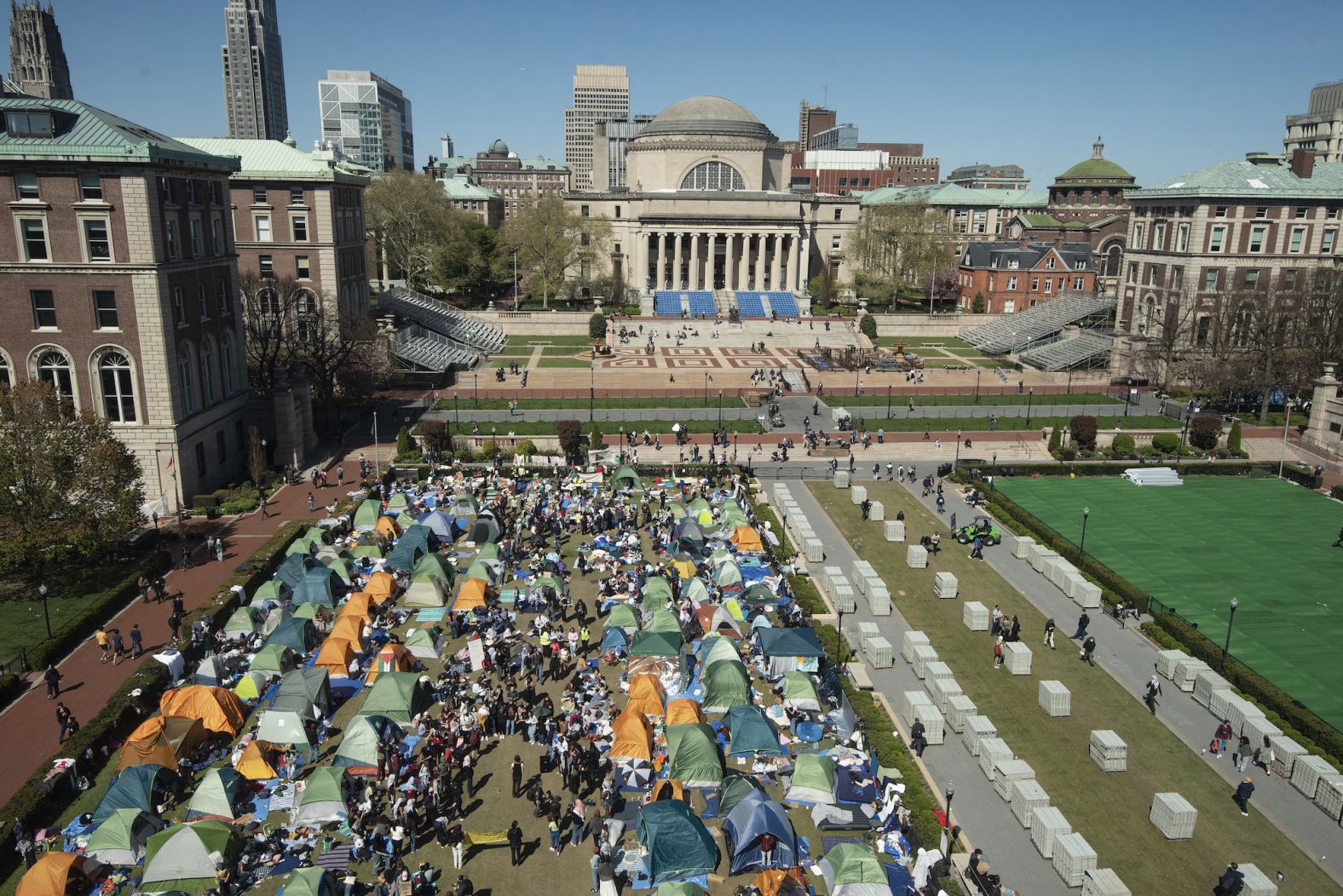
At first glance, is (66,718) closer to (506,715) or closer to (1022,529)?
(506,715)

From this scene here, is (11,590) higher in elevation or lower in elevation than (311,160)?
lower

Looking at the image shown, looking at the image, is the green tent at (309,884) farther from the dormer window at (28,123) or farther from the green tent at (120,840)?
the dormer window at (28,123)

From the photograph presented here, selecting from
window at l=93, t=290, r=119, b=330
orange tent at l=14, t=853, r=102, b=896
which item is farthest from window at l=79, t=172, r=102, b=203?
orange tent at l=14, t=853, r=102, b=896

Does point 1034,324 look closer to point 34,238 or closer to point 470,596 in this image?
point 470,596

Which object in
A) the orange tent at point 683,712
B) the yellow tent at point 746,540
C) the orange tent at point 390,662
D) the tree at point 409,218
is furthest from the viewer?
the tree at point 409,218

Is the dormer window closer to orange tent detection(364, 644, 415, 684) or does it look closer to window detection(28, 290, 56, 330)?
window detection(28, 290, 56, 330)

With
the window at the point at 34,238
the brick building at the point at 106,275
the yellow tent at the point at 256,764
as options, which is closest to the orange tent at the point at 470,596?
the yellow tent at the point at 256,764

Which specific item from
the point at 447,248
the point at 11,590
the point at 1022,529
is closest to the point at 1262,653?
the point at 1022,529
